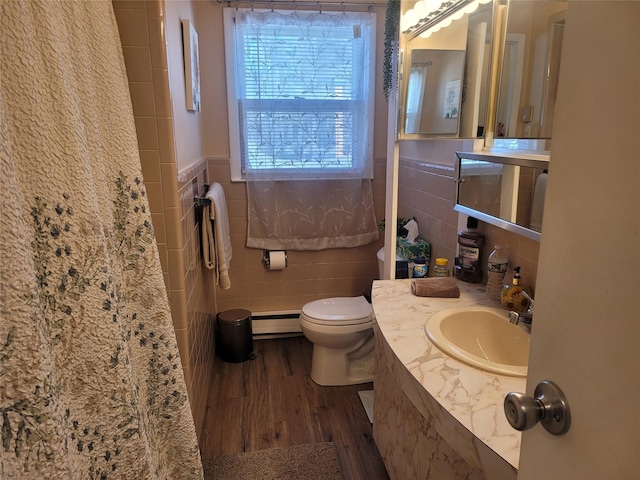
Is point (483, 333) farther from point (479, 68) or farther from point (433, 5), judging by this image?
point (433, 5)

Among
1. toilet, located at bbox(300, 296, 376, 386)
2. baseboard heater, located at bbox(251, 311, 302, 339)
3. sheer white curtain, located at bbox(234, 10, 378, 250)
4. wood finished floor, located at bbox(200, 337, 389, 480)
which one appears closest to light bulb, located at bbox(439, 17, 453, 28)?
sheer white curtain, located at bbox(234, 10, 378, 250)

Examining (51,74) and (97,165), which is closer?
(51,74)

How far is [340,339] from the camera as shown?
242 centimetres

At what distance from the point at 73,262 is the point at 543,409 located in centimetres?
77

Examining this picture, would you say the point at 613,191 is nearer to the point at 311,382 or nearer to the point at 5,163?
the point at 5,163

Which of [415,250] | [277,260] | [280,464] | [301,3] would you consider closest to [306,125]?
[301,3]

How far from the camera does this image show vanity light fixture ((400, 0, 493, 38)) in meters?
1.72

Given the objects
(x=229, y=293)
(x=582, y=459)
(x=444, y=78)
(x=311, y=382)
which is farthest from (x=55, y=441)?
(x=229, y=293)

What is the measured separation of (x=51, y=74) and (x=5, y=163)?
226 mm

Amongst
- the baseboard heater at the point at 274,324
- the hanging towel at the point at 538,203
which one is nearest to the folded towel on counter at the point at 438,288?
the hanging towel at the point at 538,203

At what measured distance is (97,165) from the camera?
910mm

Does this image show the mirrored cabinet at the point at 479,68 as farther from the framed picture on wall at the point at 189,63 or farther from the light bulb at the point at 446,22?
the framed picture on wall at the point at 189,63

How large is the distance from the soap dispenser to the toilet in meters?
1.00

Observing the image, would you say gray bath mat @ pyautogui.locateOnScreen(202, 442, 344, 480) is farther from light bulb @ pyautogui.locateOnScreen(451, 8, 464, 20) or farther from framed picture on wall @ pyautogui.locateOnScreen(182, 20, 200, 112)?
light bulb @ pyautogui.locateOnScreen(451, 8, 464, 20)
